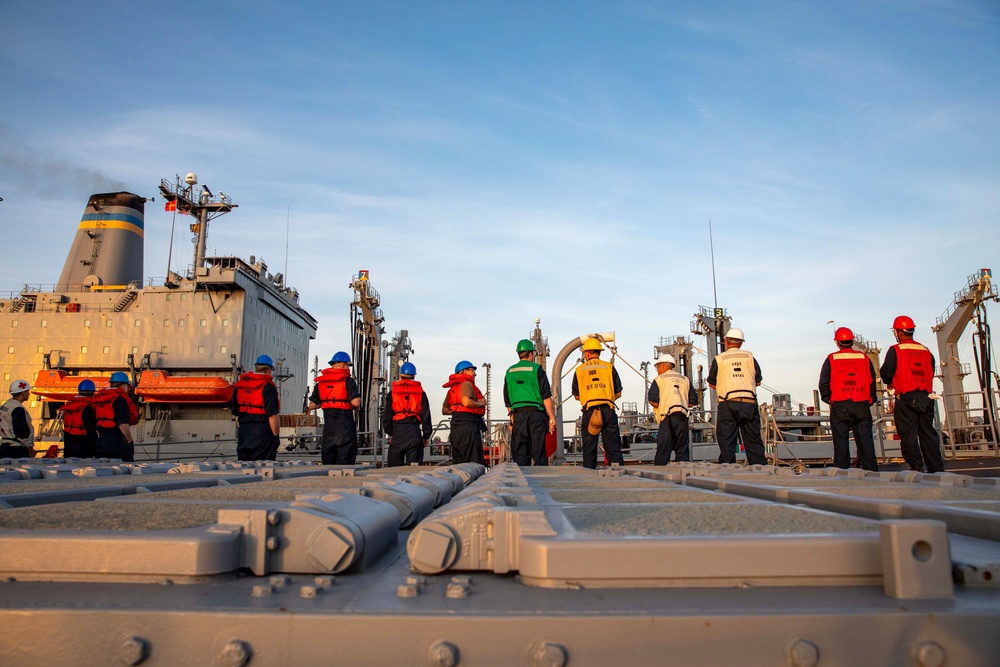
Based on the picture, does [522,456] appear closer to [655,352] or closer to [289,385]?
[289,385]

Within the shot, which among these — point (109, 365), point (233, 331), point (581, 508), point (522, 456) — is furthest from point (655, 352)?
point (581, 508)

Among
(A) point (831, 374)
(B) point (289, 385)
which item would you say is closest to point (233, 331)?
(B) point (289, 385)

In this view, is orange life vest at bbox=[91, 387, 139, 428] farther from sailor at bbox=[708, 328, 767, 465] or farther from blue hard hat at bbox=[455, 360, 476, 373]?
sailor at bbox=[708, 328, 767, 465]

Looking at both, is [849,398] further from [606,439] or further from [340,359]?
[340,359]

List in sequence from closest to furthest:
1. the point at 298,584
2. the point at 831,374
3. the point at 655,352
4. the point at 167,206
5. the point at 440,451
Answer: the point at 298,584 → the point at 831,374 → the point at 440,451 → the point at 167,206 → the point at 655,352

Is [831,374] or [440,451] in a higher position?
[831,374]

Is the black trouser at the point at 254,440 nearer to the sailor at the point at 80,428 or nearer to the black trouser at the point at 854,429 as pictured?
the sailor at the point at 80,428

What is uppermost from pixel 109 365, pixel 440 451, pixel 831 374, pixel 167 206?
pixel 167 206

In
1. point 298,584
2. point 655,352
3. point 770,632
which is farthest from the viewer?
point 655,352

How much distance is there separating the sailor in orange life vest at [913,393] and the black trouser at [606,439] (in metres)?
2.71

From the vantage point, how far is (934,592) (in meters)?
0.97

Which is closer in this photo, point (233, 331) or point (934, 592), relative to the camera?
point (934, 592)

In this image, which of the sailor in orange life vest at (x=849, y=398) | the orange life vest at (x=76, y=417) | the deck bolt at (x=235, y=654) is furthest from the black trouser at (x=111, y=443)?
the deck bolt at (x=235, y=654)

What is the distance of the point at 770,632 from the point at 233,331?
22862mm
